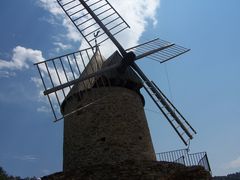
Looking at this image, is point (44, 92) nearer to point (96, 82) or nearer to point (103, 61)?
point (96, 82)

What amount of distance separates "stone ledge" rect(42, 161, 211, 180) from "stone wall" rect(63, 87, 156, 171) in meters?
1.11

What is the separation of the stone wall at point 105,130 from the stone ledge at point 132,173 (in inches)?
43.6

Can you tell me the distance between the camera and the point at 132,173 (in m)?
7.12

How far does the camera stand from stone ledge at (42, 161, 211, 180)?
7.06 m

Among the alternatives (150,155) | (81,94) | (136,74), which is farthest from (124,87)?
(150,155)

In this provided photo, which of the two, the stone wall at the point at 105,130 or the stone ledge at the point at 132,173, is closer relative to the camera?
the stone ledge at the point at 132,173

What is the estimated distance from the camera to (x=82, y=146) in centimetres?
884

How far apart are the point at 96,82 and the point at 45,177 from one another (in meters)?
3.70

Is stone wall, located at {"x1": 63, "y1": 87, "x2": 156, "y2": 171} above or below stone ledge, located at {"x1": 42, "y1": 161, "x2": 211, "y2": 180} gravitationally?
above

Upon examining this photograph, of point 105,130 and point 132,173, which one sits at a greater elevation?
point 105,130

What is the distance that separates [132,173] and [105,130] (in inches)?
82.2

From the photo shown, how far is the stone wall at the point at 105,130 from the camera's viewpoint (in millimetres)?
8594

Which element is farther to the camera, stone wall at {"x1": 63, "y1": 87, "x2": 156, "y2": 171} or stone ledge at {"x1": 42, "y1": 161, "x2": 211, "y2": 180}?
stone wall at {"x1": 63, "y1": 87, "x2": 156, "y2": 171}

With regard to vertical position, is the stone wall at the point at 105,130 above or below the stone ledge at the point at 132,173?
above
